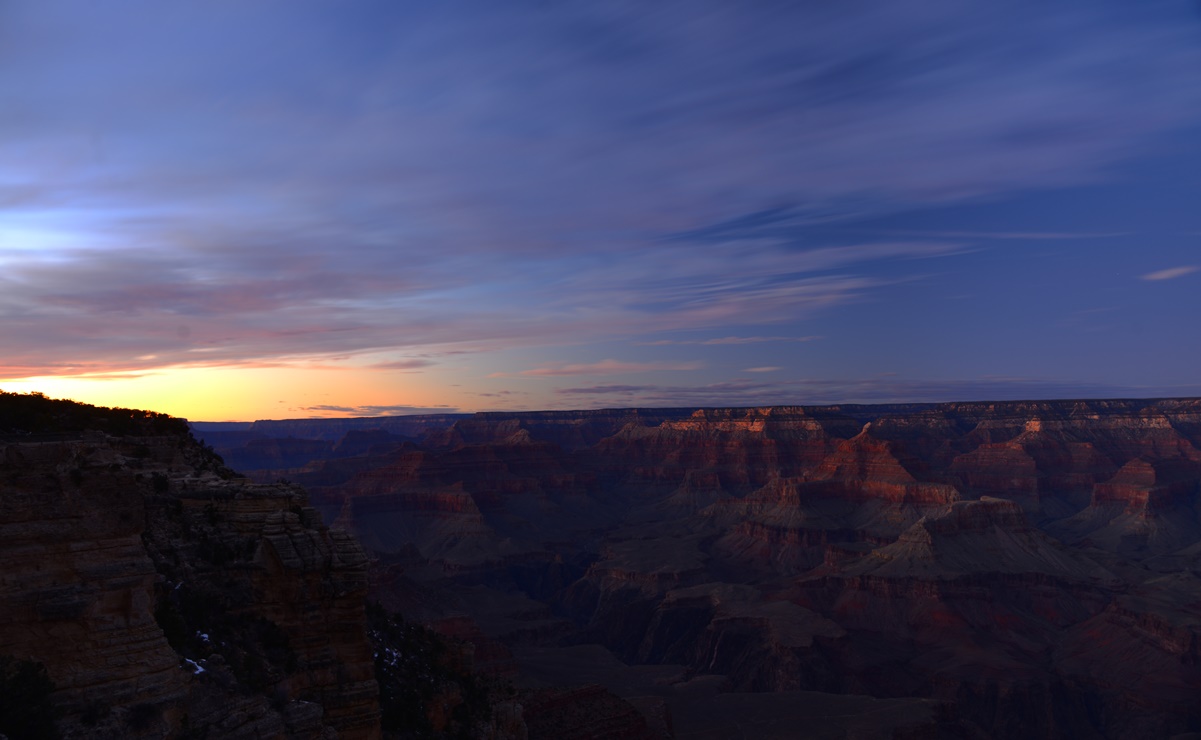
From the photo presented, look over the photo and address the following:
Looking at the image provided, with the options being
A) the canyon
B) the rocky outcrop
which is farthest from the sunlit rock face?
the rocky outcrop

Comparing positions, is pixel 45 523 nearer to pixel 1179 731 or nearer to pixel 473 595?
pixel 1179 731

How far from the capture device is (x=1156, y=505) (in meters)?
192

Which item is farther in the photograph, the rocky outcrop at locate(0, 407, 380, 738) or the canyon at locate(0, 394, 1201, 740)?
the canyon at locate(0, 394, 1201, 740)

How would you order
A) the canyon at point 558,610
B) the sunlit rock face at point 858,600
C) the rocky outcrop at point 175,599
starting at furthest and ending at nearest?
the sunlit rock face at point 858,600
the canyon at point 558,610
the rocky outcrop at point 175,599

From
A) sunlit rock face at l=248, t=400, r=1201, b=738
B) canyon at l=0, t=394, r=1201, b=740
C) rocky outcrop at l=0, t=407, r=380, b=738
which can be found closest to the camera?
rocky outcrop at l=0, t=407, r=380, b=738

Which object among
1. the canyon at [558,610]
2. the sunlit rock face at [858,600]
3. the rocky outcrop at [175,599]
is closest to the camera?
the rocky outcrop at [175,599]

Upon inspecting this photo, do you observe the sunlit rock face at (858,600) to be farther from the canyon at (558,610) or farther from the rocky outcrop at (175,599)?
the rocky outcrop at (175,599)

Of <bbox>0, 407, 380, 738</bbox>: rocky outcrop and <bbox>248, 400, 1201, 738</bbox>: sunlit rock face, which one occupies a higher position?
<bbox>0, 407, 380, 738</bbox>: rocky outcrop

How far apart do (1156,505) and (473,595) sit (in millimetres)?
154325

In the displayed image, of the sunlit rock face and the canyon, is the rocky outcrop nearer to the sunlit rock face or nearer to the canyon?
the canyon

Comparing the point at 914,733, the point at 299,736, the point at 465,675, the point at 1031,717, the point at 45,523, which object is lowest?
the point at 1031,717

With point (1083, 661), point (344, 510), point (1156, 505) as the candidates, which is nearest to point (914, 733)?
point (1083, 661)

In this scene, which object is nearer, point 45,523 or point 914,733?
point 45,523

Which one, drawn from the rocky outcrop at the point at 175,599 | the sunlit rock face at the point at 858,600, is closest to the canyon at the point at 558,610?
the rocky outcrop at the point at 175,599
